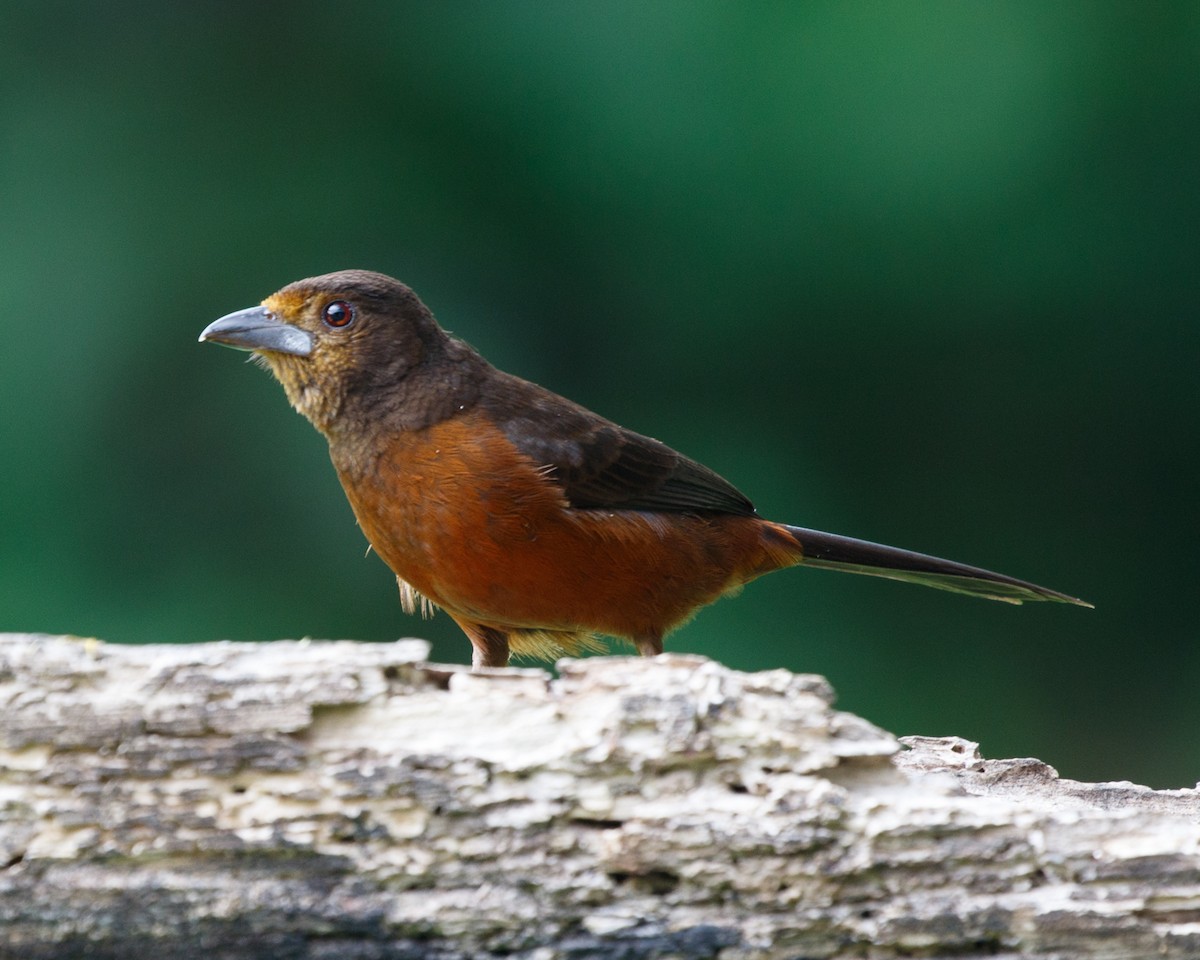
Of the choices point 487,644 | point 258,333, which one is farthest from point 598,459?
point 258,333

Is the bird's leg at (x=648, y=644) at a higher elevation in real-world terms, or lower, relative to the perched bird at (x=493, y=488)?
lower

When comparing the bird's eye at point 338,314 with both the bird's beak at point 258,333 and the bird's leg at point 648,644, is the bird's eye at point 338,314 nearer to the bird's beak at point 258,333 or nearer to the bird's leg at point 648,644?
the bird's beak at point 258,333

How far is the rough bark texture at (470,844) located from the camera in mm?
2607

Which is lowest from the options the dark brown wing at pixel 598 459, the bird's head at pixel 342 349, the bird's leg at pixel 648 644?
the bird's leg at pixel 648 644

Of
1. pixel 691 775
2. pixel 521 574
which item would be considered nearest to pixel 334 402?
pixel 521 574

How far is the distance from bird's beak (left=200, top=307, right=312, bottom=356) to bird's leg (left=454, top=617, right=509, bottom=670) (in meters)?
1.11

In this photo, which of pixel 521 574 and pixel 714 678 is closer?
pixel 714 678

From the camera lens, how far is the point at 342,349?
446 centimetres

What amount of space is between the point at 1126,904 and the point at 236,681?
5.88 ft

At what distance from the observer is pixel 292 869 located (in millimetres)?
2617

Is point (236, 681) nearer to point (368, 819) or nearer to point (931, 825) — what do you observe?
point (368, 819)

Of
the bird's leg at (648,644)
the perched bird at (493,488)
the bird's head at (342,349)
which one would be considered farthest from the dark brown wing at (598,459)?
the bird's leg at (648,644)

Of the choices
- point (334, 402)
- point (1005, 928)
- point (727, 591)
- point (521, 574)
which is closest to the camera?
point (1005, 928)

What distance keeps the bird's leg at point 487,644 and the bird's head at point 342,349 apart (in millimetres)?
805
